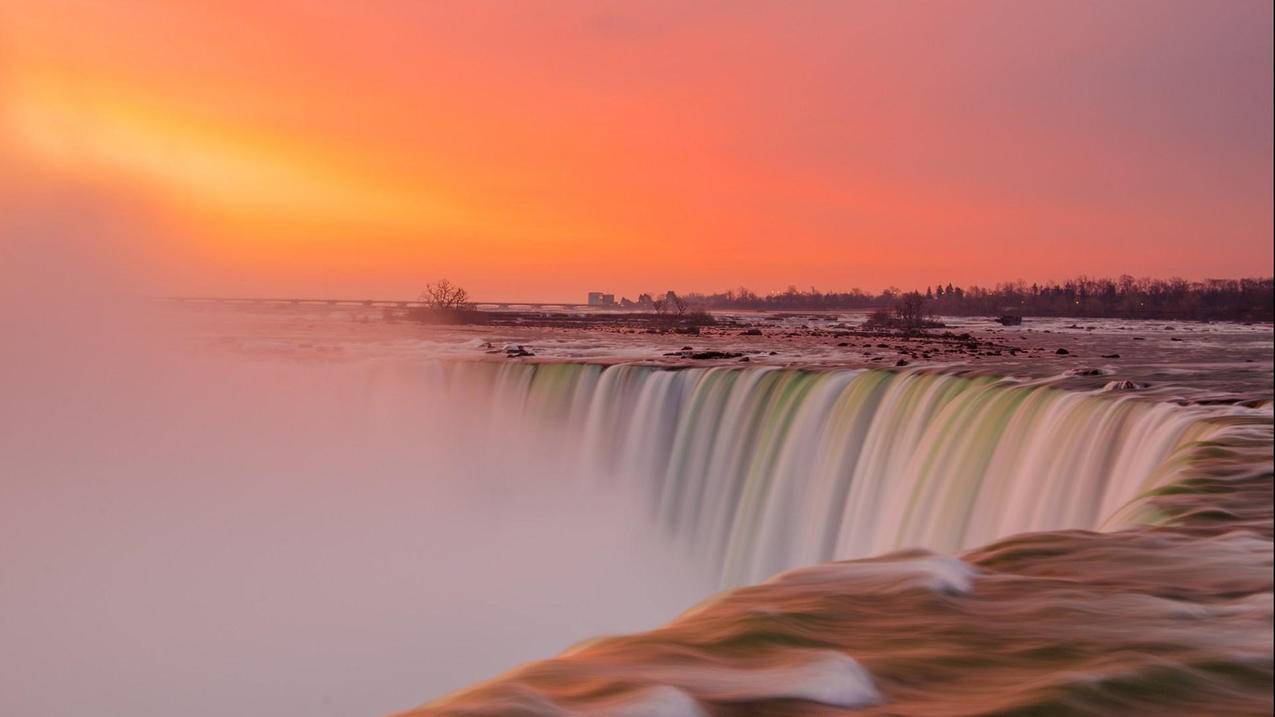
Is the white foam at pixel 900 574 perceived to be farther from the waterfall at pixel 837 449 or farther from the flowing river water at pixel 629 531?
the waterfall at pixel 837 449

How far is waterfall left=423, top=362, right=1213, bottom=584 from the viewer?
356 inches

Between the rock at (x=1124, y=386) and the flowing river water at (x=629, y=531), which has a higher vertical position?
the rock at (x=1124, y=386)

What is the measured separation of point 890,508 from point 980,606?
8457mm

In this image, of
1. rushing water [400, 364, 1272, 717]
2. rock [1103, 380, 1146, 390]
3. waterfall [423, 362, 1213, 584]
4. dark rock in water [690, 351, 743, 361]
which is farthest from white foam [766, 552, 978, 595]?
dark rock in water [690, 351, 743, 361]

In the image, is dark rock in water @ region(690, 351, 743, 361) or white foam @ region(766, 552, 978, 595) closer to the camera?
white foam @ region(766, 552, 978, 595)

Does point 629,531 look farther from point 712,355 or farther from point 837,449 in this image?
point 712,355

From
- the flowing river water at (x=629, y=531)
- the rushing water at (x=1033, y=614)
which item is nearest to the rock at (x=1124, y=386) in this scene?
the flowing river water at (x=629, y=531)

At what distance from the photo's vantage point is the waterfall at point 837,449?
9031 mm

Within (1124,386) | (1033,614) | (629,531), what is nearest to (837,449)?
(1124,386)

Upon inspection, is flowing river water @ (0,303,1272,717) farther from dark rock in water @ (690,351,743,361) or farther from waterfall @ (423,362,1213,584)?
dark rock in water @ (690,351,743,361)

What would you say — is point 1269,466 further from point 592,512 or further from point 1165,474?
point 592,512

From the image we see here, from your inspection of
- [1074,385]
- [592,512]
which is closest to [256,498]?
[592,512]

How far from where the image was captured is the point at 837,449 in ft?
45.6

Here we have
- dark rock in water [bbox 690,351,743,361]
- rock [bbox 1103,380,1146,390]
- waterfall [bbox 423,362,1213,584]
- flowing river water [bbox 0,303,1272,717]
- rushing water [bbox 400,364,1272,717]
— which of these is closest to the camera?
rushing water [bbox 400,364,1272,717]
